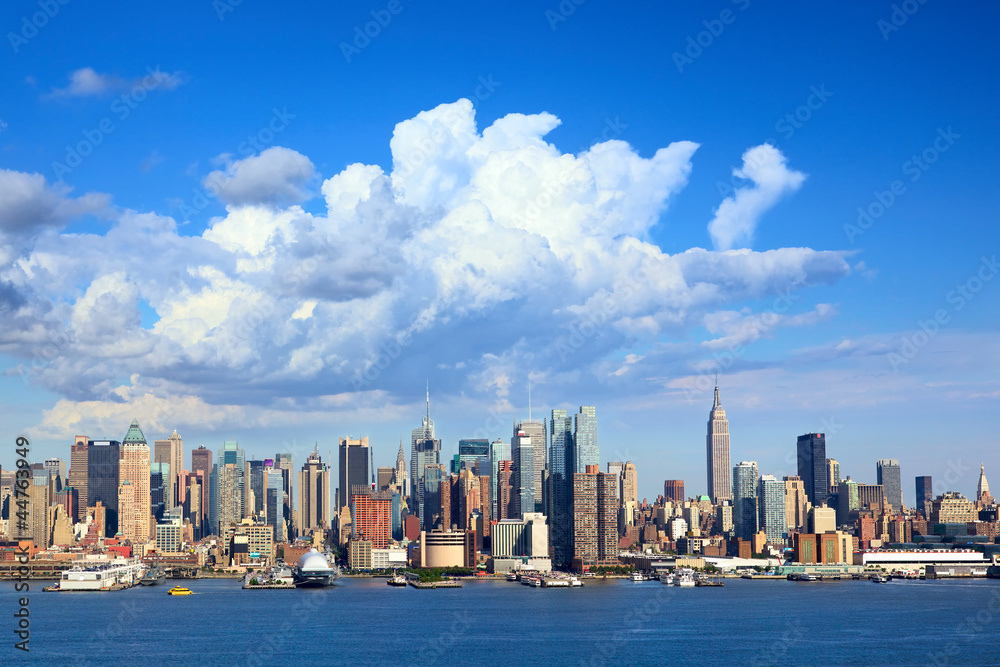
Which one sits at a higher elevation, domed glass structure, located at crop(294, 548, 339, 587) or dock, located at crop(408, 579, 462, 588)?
domed glass structure, located at crop(294, 548, 339, 587)

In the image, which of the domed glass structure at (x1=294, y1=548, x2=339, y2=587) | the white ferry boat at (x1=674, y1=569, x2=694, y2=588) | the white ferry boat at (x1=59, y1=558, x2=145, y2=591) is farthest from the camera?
the white ferry boat at (x1=674, y1=569, x2=694, y2=588)

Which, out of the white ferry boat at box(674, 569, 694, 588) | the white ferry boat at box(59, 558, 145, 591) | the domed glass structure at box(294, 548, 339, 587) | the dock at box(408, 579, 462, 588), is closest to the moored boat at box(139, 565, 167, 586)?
the white ferry boat at box(59, 558, 145, 591)

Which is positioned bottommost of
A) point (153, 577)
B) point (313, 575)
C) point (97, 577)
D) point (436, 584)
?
point (153, 577)

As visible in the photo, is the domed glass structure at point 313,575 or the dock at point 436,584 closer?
the domed glass structure at point 313,575

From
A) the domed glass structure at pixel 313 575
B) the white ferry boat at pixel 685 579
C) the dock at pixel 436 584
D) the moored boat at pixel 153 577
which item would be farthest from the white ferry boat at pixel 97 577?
the white ferry boat at pixel 685 579

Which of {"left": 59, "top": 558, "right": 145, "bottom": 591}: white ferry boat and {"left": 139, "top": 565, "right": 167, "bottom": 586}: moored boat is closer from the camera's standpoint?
{"left": 59, "top": 558, "right": 145, "bottom": 591}: white ferry boat

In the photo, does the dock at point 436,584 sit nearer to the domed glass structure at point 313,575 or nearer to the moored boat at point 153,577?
the domed glass structure at point 313,575

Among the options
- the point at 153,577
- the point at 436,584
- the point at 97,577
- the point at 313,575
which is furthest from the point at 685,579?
the point at 153,577

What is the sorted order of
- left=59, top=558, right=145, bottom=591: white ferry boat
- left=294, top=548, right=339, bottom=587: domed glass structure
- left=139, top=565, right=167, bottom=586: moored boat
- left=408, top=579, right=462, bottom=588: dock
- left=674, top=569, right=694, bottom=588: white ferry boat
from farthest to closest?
1. left=139, top=565, right=167, bottom=586: moored boat
2. left=674, top=569, right=694, bottom=588: white ferry boat
3. left=408, top=579, right=462, bottom=588: dock
4. left=294, top=548, right=339, bottom=587: domed glass structure
5. left=59, top=558, right=145, bottom=591: white ferry boat

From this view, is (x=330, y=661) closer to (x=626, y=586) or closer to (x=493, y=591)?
(x=493, y=591)

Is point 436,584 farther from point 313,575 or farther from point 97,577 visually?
point 97,577

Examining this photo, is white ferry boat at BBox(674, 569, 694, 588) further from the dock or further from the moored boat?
the moored boat

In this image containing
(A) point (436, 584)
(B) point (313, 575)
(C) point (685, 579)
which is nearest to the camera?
(B) point (313, 575)
